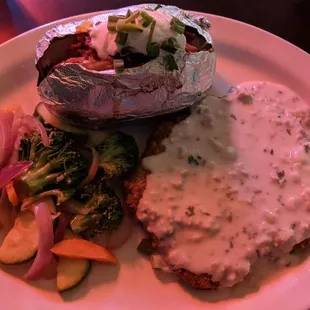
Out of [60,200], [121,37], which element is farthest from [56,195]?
[121,37]

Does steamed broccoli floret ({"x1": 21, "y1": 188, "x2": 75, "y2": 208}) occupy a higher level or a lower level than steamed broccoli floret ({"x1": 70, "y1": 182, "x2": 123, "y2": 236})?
higher

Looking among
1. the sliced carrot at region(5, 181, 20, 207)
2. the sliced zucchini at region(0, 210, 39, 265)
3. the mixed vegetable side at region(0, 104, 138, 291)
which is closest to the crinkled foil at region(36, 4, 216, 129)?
the mixed vegetable side at region(0, 104, 138, 291)

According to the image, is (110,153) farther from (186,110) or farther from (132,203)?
(186,110)

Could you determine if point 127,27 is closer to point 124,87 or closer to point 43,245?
point 124,87

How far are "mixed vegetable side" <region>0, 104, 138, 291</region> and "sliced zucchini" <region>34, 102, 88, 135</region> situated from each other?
22mm

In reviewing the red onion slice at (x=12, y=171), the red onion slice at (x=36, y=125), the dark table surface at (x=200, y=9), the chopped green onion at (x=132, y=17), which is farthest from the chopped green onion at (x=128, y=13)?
the dark table surface at (x=200, y=9)

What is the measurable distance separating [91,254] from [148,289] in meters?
0.26

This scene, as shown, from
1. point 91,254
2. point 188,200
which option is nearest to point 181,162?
point 188,200

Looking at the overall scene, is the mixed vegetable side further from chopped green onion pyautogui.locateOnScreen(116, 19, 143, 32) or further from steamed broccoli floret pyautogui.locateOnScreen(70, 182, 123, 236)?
chopped green onion pyautogui.locateOnScreen(116, 19, 143, 32)

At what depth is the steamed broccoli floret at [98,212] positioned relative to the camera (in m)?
1.94

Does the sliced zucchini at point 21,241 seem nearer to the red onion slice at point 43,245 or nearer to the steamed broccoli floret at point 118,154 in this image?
the red onion slice at point 43,245

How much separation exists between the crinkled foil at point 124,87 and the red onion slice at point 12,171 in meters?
0.27

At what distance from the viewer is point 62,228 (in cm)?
196

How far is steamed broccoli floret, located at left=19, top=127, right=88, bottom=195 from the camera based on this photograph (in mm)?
1993
